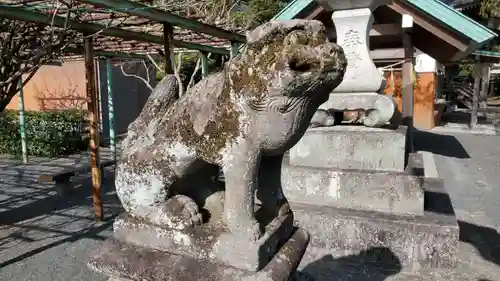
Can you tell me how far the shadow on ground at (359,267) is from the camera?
12.3 feet

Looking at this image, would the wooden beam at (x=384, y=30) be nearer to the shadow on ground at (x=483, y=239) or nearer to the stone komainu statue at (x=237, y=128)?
the shadow on ground at (x=483, y=239)

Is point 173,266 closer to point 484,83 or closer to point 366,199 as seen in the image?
point 366,199

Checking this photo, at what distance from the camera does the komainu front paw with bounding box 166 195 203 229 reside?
1.87m

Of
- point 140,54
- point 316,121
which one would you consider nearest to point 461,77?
point 140,54

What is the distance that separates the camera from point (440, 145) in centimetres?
1079

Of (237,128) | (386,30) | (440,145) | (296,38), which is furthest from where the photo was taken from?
(440,145)

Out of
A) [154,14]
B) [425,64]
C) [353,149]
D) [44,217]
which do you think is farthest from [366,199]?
[425,64]

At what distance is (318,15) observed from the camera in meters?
5.79

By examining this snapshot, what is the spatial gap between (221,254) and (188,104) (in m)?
0.73

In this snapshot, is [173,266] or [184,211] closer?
[173,266]

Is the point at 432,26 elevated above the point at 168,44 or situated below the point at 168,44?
above

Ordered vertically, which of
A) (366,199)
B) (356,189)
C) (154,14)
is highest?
(154,14)

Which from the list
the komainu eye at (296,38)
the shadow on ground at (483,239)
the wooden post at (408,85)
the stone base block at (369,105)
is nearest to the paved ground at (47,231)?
the stone base block at (369,105)

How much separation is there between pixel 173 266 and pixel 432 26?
5074 mm
